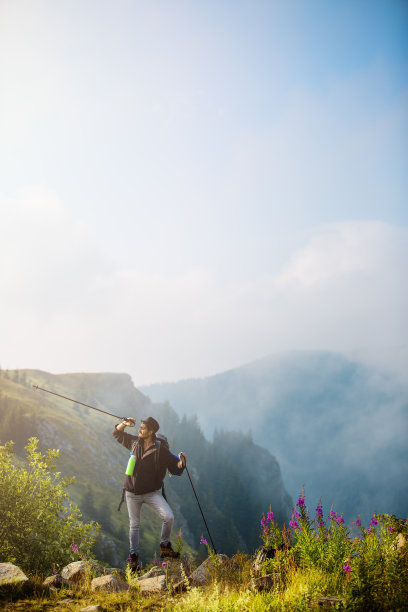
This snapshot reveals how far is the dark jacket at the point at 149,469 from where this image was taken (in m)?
8.55

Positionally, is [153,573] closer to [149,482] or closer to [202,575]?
[202,575]

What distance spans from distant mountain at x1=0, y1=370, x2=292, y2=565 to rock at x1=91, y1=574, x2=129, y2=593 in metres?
59.8

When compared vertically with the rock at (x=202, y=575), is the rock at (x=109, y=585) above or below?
above

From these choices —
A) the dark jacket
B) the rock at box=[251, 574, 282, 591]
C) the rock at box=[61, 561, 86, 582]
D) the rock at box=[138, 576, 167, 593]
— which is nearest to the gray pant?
the dark jacket

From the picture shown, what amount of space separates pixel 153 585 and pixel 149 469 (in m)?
2.31

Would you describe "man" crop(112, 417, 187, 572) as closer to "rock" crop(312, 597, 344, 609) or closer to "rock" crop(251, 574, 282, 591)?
"rock" crop(251, 574, 282, 591)

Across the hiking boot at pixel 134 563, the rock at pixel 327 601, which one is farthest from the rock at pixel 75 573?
the rock at pixel 327 601

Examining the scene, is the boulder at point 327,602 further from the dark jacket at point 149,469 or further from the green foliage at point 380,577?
the dark jacket at point 149,469

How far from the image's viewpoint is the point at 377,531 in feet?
24.5

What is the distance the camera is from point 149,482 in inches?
337

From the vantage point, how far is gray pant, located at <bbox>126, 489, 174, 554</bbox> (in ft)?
27.6

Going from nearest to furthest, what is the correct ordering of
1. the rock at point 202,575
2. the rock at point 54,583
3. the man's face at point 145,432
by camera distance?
1. the rock at point 54,583
2. the rock at point 202,575
3. the man's face at point 145,432

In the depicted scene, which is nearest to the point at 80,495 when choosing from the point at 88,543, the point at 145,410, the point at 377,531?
the point at 88,543

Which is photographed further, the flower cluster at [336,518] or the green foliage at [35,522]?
the green foliage at [35,522]
